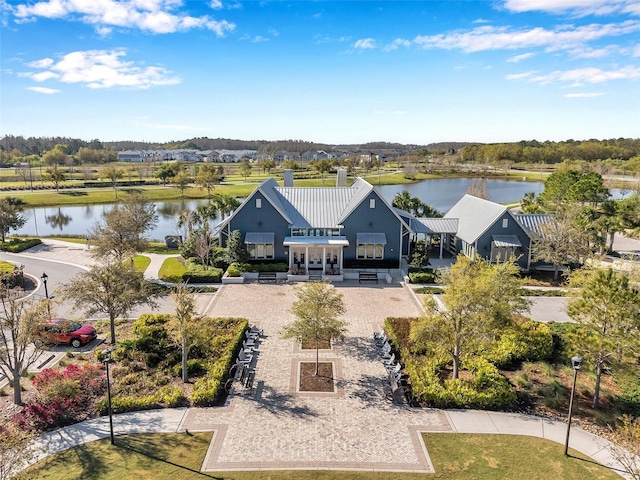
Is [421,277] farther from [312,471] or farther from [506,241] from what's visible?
[312,471]

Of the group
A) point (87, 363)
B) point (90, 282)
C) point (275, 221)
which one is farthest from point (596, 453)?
point (275, 221)

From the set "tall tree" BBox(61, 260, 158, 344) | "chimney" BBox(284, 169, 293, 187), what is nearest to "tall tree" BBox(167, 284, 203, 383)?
"tall tree" BBox(61, 260, 158, 344)

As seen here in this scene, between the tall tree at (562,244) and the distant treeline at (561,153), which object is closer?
the tall tree at (562,244)

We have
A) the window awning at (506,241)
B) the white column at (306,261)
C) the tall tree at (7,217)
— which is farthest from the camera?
the tall tree at (7,217)

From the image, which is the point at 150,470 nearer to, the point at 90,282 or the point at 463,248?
the point at 90,282

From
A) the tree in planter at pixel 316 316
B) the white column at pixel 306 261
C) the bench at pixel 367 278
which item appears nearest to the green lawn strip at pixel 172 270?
the white column at pixel 306 261

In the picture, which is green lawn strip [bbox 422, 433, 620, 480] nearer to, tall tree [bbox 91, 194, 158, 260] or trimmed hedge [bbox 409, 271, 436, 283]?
trimmed hedge [bbox 409, 271, 436, 283]

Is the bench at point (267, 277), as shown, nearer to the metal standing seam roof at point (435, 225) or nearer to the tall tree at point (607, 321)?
the metal standing seam roof at point (435, 225)
